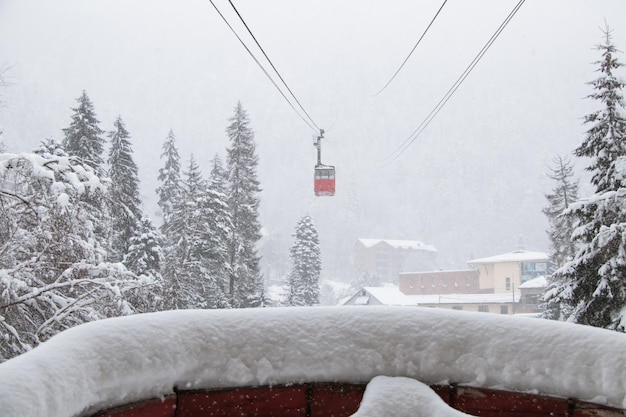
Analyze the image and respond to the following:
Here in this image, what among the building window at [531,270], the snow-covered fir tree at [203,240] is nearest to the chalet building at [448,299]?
the building window at [531,270]

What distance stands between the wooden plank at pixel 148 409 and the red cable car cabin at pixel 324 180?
17.6m

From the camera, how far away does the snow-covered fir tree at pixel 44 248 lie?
466 cm

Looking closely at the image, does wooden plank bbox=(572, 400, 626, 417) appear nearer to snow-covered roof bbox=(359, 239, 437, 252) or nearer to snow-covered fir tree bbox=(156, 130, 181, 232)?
snow-covered fir tree bbox=(156, 130, 181, 232)

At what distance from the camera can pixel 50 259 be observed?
613 centimetres

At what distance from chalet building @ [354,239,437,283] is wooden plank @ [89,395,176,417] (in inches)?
3298

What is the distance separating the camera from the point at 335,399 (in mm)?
1294

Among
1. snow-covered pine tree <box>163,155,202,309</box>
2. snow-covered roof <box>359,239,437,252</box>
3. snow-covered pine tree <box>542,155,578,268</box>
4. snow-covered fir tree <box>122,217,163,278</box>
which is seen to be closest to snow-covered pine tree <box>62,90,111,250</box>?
snow-covered fir tree <box>122,217,163,278</box>

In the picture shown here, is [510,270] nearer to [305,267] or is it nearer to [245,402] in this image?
[305,267]

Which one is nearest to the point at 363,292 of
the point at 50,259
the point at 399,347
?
the point at 50,259

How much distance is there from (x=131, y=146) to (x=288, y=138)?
131378 mm

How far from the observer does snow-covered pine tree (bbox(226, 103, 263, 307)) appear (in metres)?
26.6

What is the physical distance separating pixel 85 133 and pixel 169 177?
9733mm

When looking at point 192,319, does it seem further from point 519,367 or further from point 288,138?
point 288,138

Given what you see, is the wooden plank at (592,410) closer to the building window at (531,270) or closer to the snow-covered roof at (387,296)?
the snow-covered roof at (387,296)
